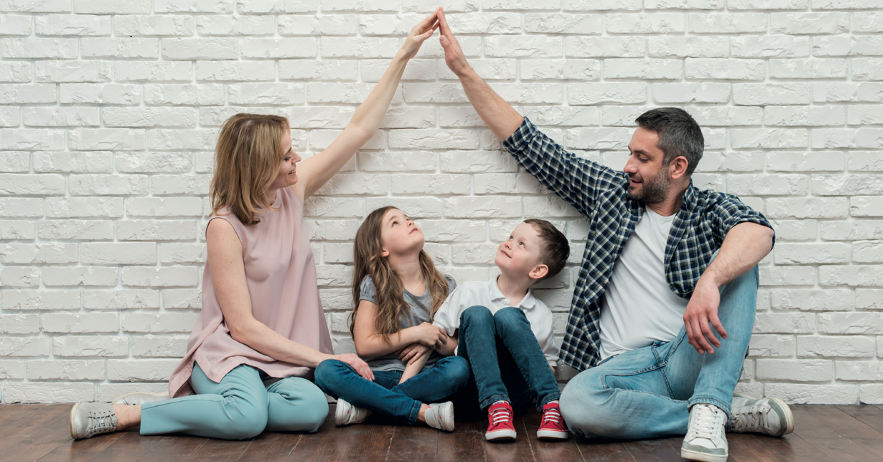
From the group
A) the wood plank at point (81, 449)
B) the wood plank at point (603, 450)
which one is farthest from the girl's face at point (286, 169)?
the wood plank at point (603, 450)

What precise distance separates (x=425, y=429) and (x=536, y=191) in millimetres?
1073

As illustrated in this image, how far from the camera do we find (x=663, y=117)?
90.7 inches

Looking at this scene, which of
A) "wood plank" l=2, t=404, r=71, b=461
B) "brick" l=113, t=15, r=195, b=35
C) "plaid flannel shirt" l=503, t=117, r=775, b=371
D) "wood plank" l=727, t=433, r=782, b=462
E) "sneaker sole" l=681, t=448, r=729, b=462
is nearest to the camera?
"sneaker sole" l=681, t=448, r=729, b=462

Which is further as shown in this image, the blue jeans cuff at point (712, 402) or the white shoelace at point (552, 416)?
the white shoelace at point (552, 416)

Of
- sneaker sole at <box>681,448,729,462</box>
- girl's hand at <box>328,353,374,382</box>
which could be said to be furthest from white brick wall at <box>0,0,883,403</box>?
sneaker sole at <box>681,448,729,462</box>

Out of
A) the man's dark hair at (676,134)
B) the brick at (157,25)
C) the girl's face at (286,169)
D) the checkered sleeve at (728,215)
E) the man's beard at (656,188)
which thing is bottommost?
the checkered sleeve at (728,215)

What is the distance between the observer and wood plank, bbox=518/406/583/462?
6.22 ft

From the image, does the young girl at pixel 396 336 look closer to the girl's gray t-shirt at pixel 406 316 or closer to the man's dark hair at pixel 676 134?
the girl's gray t-shirt at pixel 406 316

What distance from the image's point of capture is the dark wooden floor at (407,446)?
75.0 inches

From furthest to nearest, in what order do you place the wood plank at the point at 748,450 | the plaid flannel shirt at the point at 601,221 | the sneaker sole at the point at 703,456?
1. the plaid flannel shirt at the point at 601,221
2. the wood plank at the point at 748,450
3. the sneaker sole at the point at 703,456

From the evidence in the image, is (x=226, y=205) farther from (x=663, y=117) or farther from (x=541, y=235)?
(x=663, y=117)

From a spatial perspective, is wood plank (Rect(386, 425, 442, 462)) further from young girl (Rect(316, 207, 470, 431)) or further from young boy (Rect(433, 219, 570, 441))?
young boy (Rect(433, 219, 570, 441))

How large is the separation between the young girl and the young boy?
10 cm

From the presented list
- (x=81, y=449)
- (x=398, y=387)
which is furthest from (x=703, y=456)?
(x=81, y=449)
